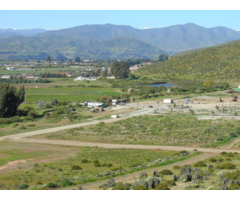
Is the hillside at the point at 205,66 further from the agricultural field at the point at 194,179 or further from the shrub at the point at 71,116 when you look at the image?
the agricultural field at the point at 194,179

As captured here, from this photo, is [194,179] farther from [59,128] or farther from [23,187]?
[59,128]

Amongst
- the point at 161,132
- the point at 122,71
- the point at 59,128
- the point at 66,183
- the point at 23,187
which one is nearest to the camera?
the point at 23,187

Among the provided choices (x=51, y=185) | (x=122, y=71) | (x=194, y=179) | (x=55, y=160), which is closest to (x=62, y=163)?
(x=55, y=160)

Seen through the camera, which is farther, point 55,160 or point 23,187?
point 55,160

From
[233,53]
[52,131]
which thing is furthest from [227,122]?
[233,53]

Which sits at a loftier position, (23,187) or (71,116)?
(23,187)

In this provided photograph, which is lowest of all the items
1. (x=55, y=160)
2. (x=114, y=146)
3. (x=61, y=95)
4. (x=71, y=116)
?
(x=114, y=146)

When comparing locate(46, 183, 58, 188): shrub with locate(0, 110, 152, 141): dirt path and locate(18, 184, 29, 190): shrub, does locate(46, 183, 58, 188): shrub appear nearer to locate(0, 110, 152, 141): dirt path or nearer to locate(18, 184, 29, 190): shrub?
locate(18, 184, 29, 190): shrub

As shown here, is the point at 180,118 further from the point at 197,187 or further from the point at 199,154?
the point at 197,187

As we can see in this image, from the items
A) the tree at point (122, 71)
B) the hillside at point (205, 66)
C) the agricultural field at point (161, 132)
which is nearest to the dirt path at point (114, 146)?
the agricultural field at point (161, 132)
